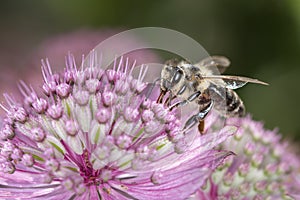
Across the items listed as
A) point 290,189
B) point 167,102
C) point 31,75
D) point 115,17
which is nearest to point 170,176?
point 167,102

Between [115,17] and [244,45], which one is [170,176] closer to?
[244,45]

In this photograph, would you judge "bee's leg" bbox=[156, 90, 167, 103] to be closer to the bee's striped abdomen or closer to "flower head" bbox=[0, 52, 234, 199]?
"flower head" bbox=[0, 52, 234, 199]

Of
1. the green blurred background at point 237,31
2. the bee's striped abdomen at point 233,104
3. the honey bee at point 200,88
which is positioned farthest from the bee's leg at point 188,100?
the green blurred background at point 237,31

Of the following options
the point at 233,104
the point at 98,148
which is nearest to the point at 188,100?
the point at 233,104

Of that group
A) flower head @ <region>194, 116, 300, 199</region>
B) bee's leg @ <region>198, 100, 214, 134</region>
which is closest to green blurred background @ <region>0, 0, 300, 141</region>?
flower head @ <region>194, 116, 300, 199</region>

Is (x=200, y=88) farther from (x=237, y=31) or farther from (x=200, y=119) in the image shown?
(x=237, y=31)

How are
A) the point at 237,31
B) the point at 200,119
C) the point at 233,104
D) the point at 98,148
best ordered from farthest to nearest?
the point at 237,31, the point at 233,104, the point at 200,119, the point at 98,148

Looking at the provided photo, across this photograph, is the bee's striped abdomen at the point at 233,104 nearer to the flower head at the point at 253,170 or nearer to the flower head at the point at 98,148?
the flower head at the point at 253,170
